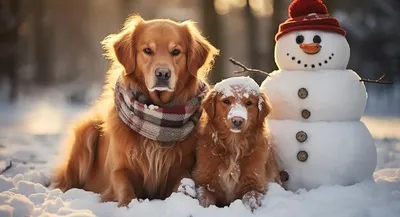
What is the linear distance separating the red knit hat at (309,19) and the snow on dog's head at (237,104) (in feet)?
2.89

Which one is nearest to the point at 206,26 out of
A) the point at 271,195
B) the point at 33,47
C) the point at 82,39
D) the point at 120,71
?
the point at 120,71

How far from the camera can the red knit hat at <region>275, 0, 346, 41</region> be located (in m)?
4.35

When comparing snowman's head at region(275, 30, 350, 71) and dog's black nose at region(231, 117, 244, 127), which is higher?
snowman's head at region(275, 30, 350, 71)

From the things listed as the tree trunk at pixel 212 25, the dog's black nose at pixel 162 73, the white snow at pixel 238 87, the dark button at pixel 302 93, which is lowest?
the tree trunk at pixel 212 25

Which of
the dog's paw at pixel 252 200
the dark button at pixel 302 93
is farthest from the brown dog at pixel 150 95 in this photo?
the dark button at pixel 302 93

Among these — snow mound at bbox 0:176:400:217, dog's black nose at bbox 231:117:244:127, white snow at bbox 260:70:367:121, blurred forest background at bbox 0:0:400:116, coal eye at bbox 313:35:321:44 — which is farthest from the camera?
blurred forest background at bbox 0:0:400:116

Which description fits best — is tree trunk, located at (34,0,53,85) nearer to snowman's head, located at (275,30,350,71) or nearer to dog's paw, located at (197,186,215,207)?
snowman's head, located at (275,30,350,71)

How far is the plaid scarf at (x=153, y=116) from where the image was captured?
12.9 feet

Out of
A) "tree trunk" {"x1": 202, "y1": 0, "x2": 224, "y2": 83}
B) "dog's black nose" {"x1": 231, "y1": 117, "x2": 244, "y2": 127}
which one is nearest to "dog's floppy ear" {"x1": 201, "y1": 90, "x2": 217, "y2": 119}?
"dog's black nose" {"x1": 231, "y1": 117, "x2": 244, "y2": 127}

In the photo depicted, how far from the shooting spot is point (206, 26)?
39.2 ft

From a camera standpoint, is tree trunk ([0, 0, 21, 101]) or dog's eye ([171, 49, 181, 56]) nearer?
dog's eye ([171, 49, 181, 56])

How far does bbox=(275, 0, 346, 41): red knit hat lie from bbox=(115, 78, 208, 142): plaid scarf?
48.9 inches

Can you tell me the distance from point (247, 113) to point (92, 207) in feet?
4.70

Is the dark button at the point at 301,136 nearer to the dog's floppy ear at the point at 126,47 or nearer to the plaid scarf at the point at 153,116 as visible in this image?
the plaid scarf at the point at 153,116
